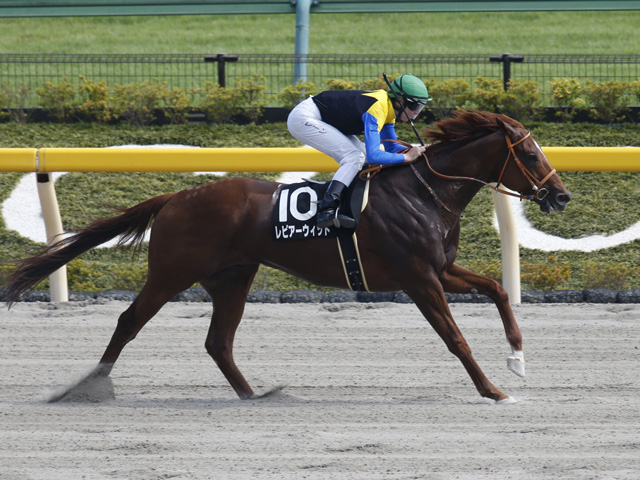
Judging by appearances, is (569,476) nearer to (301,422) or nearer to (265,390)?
(301,422)

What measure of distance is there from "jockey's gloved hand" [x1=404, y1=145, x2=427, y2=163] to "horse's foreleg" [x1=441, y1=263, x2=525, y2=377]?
2.06 feet

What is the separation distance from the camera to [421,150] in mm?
5273

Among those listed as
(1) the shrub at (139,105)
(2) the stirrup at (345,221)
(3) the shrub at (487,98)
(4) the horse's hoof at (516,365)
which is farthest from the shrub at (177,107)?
(4) the horse's hoof at (516,365)

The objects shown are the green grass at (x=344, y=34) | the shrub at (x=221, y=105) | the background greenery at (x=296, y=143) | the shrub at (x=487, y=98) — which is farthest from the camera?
the green grass at (x=344, y=34)

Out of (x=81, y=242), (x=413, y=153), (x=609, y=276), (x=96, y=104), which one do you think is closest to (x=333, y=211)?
(x=413, y=153)

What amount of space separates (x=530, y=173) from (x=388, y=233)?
806 mm

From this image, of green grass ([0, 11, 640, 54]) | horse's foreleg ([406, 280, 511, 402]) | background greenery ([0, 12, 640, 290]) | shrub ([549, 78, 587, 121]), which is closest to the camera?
horse's foreleg ([406, 280, 511, 402])

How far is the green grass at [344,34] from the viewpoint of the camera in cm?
1686

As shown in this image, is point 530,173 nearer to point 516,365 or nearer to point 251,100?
point 516,365

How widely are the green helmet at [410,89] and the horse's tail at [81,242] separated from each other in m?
1.47

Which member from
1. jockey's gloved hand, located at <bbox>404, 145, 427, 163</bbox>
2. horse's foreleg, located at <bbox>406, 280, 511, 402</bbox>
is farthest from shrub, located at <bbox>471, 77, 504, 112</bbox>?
horse's foreleg, located at <bbox>406, 280, 511, 402</bbox>

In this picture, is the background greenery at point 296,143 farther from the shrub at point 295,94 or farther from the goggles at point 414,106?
the goggles at point 414,106

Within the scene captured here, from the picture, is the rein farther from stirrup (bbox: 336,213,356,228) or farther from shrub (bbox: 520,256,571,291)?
shrub (bbox: 520,256,571,291)

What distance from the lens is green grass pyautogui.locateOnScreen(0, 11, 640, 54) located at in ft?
55.3
